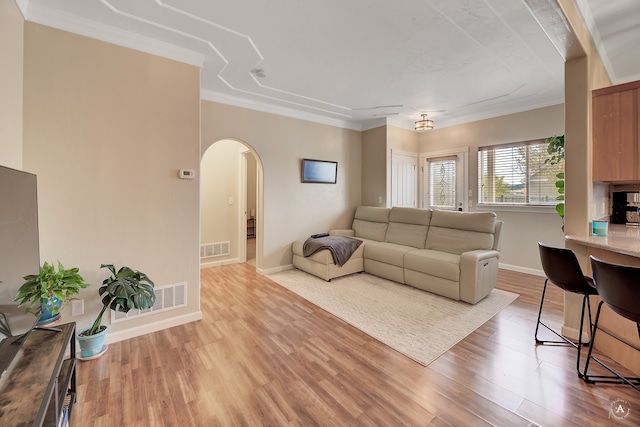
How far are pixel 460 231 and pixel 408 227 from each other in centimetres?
81

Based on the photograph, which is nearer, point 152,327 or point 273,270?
point 152,327

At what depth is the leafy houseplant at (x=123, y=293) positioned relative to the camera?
2.13 m

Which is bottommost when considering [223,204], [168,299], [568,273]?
[168,299]

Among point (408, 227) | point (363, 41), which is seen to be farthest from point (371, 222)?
point (363, 41)

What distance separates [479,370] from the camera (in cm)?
200

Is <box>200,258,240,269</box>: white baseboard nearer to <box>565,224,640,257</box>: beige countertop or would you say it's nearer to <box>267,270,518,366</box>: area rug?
<box>267,270,518,366</box>: area rug

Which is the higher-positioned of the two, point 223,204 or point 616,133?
point 616,133

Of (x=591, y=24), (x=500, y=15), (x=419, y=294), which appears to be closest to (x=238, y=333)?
(x=419, y=294)

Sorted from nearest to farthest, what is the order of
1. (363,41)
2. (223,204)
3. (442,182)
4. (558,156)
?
(363,41) → (558,156) → (223,204) → (442,182)

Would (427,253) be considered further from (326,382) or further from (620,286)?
(326,382)

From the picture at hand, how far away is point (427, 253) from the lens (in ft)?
12.3

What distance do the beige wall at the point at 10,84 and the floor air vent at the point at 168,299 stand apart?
1455mm

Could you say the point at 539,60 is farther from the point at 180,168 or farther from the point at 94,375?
the point at 94,375

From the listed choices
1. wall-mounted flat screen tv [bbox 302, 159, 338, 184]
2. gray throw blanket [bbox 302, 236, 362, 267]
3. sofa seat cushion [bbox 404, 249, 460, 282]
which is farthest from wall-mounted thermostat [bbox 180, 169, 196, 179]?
sofa seat cushion [bbox 404, 249, 460, 282]
